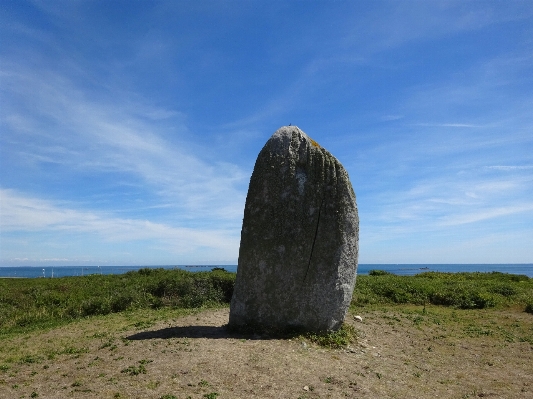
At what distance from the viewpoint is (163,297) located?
57.9ft

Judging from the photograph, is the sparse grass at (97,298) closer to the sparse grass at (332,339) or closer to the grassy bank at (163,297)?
the grassy bank at (163,297)

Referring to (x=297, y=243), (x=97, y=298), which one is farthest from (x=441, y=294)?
(x=97, y=298)

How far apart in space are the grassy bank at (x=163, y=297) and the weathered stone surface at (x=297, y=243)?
7.13m

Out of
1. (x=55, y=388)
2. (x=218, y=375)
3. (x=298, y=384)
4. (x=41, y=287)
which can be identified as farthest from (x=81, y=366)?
(x=41, y=287)

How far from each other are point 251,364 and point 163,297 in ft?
35.3

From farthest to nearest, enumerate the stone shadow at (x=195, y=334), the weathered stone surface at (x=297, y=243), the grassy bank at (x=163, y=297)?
the grassy bank at (x=163, y=297)
the weathered stone surface at (x=297, y=243)
the stone shadow at (x=195, y=334)

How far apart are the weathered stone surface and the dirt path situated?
829 mm

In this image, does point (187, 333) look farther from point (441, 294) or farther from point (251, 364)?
point (441, 294)

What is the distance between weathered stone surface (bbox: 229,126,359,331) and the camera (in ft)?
32.4

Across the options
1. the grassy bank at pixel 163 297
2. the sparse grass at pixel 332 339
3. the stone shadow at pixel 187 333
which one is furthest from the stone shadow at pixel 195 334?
the grassy bank at pixel 163 297

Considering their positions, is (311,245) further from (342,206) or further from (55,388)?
(55,388)

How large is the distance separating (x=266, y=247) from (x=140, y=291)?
9.90 metres

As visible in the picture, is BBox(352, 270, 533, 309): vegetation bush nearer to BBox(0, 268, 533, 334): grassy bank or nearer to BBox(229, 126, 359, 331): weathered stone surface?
BBox(0, 268, 533, 334): grassy bank

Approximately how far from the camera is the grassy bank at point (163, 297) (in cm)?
1548
